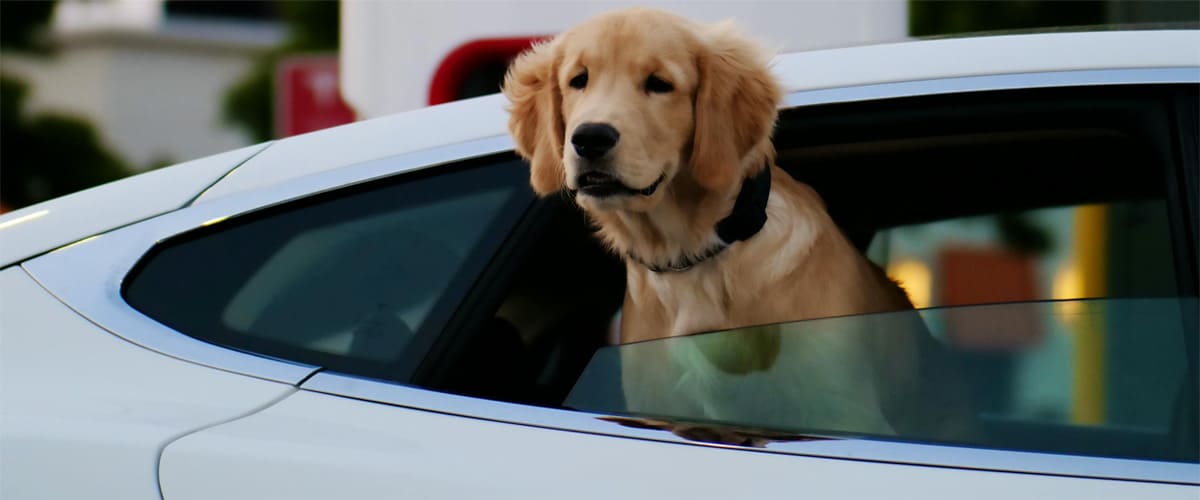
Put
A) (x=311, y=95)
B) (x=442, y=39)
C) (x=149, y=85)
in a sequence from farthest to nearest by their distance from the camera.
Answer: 1. (x=149, y=85)
2. (x=311, y=95)
3. (x=442, y=39)

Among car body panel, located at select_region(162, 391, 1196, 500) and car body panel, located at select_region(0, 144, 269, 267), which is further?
car body panel, located at select_region(0, 144, 269, 267)

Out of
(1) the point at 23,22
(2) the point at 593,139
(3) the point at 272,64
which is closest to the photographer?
(2) the point at 593,139

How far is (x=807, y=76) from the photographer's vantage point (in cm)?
180

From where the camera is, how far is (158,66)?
44.6 metres

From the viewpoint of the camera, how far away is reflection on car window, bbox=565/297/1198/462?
61.7 inches

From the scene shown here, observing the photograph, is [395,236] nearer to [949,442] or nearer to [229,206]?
[229,206]

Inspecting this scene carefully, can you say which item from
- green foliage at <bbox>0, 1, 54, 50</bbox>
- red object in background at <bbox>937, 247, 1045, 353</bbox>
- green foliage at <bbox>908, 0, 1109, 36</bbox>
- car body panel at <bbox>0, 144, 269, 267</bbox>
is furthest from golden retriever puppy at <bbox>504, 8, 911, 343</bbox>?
green foliage at <bbox>0, 1, 54, 50</bbox>

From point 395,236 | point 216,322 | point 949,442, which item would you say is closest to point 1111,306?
point 949,442

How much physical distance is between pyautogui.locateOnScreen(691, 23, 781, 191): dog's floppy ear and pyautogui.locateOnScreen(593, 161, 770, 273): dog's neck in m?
0.05

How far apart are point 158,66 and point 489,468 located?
4605 centimetres

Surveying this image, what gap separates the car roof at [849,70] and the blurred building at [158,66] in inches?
1610

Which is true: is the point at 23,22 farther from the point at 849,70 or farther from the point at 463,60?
the point at 849,70

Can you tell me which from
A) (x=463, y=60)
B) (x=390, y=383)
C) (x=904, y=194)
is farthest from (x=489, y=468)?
(x=463, y=60)

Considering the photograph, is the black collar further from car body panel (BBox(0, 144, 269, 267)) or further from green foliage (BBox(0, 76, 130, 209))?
green foliage (BBox(0, 76, 130, 209))
